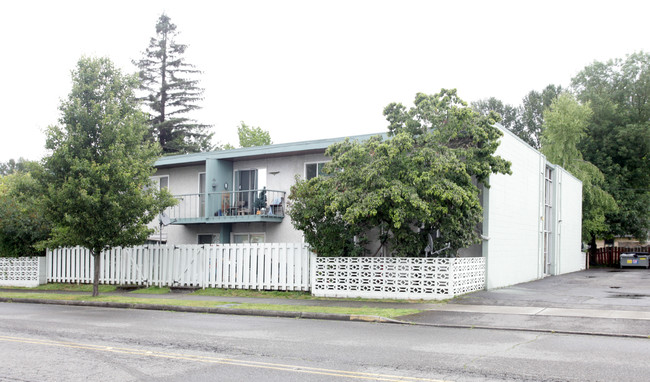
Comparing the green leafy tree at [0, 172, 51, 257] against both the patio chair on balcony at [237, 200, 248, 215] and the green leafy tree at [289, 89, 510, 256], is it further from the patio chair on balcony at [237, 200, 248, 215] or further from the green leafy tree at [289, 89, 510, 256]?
the green leafy tree at [289, 89, 510, 256]

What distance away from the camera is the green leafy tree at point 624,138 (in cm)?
4309

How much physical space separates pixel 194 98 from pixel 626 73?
36336mm

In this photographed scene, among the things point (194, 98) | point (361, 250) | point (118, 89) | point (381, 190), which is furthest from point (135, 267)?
point (194, 98)

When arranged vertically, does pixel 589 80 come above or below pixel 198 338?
above

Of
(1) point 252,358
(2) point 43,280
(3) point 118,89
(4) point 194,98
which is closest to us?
(1) point 252,358

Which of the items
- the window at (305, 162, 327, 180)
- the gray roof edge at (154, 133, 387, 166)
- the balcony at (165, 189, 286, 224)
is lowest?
the balcony at (165, 189, 286, 224)

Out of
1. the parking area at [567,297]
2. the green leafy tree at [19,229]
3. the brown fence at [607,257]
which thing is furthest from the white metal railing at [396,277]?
the brown fence at [607,257]

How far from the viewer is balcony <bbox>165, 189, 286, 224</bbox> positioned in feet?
76.4

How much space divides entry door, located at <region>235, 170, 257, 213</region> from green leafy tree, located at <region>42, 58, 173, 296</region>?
5.34 meters

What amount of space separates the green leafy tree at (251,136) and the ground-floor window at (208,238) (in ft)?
96.7

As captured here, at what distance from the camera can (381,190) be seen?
51.0 ft

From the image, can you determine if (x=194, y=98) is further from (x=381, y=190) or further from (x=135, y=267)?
(x=381, y=190)

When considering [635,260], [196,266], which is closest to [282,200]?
[196,266]

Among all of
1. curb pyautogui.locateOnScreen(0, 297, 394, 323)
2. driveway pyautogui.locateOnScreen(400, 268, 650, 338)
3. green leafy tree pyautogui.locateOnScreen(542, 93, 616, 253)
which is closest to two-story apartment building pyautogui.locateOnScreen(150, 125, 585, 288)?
driveway pyautogui.locateOnScreen(400, 268, 650, 338)
